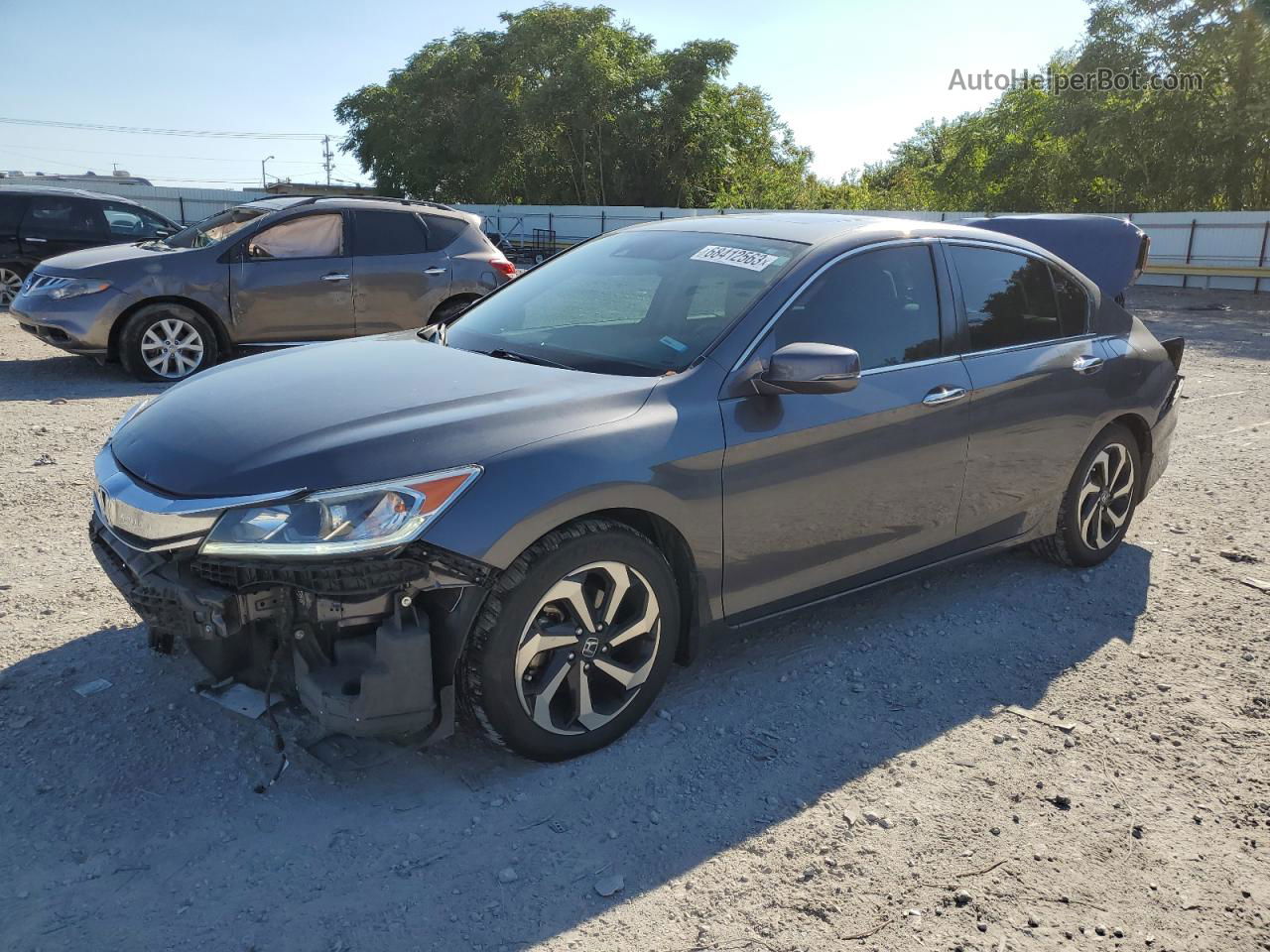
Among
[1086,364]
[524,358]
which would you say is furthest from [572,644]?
[1086,364]

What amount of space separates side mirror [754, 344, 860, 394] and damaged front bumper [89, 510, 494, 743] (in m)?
1.21

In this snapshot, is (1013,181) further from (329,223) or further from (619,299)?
(619,299)

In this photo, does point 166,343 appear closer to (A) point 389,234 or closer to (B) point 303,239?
(B) point 303,239

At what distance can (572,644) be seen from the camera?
321 cm

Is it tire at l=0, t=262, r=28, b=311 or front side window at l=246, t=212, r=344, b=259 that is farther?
tire at l=0, t=262, r=28, b=311

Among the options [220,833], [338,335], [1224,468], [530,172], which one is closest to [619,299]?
[220,833]

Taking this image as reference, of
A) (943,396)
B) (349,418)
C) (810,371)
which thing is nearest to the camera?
(349,418)

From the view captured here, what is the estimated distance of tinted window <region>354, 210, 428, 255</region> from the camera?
978cm

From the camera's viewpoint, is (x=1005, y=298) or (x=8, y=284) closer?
(x=1005, y=298)

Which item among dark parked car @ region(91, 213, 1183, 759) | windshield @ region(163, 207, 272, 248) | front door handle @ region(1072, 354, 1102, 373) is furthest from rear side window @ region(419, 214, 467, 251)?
front door handle @ region(1072, 354, 1102, 373)

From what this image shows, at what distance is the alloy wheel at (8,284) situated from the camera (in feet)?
45.2

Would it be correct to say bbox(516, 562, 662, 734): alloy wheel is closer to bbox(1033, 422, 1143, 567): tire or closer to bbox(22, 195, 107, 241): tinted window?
bbox(1033, 422, 1143, 567): tire

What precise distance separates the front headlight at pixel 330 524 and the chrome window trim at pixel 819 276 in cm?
127

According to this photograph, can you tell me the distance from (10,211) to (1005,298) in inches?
523
